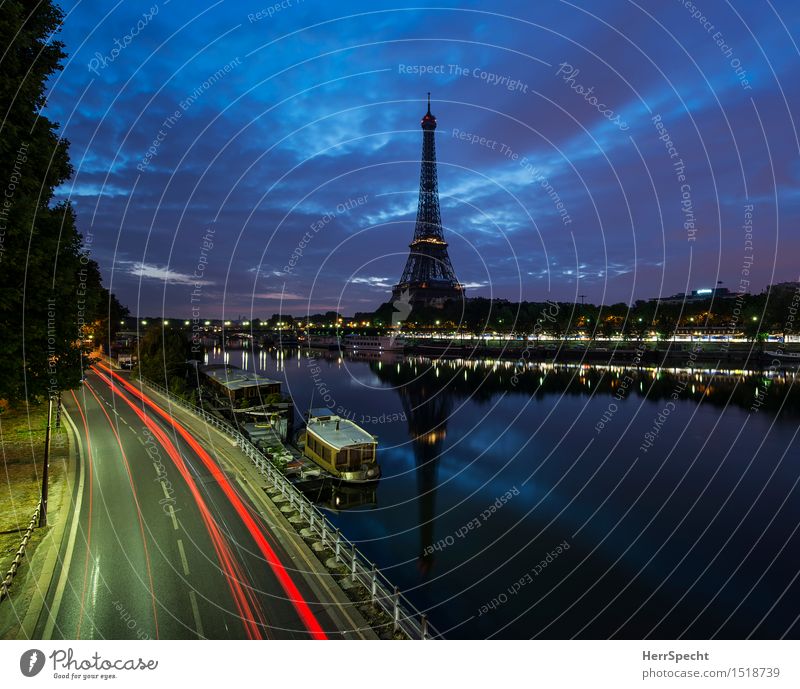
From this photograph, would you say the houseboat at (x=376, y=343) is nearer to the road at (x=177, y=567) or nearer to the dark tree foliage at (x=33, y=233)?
the road at (x=177, y=567)

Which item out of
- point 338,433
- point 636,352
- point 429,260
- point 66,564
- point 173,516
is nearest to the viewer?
point 66,564

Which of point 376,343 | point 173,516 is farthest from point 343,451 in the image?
point 376,343

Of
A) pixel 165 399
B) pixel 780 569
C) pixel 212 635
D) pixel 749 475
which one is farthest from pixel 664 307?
pixel 212 635

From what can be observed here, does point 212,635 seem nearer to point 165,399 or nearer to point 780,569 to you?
point 780,569

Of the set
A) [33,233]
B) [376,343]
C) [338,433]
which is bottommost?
[338,433]

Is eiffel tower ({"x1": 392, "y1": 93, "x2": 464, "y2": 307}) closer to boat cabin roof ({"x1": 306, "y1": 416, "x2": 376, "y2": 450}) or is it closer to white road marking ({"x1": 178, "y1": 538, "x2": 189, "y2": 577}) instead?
boat cabin roof ({"x1": 306, "y1": 416, "x2": 376, "y2": 450})

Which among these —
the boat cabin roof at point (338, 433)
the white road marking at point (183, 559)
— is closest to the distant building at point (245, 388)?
the boat cabin roof at point (338, 433)

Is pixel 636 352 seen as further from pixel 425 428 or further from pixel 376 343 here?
pixel 425 428
